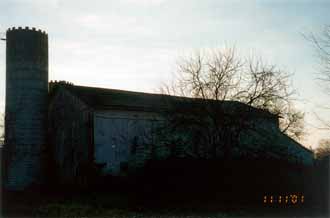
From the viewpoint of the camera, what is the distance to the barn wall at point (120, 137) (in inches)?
1185

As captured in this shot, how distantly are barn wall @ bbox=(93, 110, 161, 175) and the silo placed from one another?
5599mm

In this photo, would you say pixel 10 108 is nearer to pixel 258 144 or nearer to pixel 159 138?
pixel 159 138

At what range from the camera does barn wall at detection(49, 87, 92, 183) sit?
3056 centimetres

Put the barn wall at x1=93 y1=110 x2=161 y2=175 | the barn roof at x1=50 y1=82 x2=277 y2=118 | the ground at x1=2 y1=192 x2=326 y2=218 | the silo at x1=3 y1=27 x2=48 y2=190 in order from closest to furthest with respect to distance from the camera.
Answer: the ground at x1=2 y1=192 x2=326 y2=218, the barn wall at x1=93 y1=110 x2=161 y2=175, the barn roof at x1=50 y1=82 x2=277 y2=118, the silo at x1=3 y1=27 x2=48 y2=190

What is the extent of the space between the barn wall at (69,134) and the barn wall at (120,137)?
27.7 inches

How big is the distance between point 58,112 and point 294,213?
63.8 feet

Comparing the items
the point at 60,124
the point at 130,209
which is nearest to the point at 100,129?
the point at 60,124

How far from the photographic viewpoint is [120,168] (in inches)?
1207

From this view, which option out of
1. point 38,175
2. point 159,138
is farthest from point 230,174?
point 38,175
